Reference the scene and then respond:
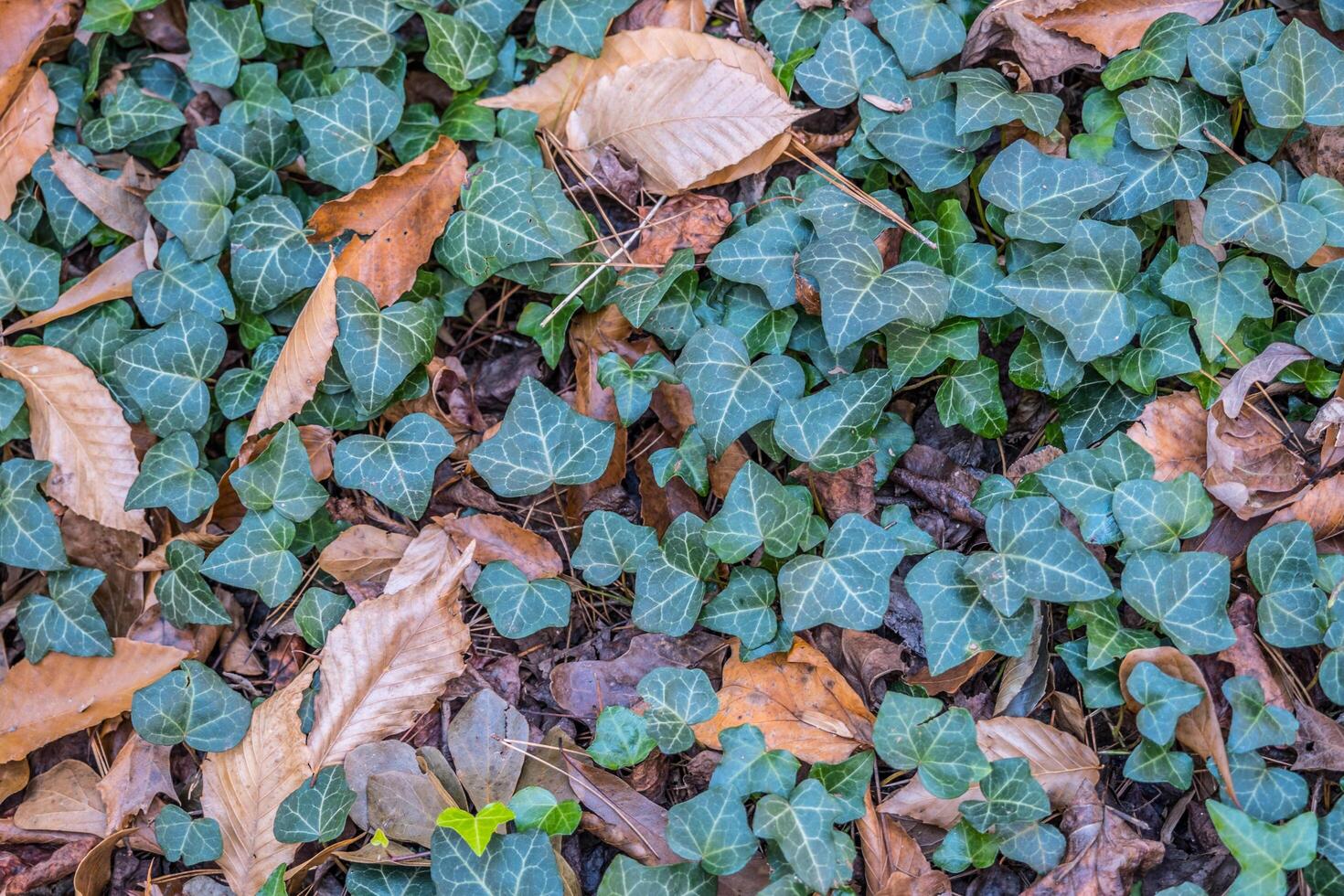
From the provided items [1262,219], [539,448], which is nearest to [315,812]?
[539,448]

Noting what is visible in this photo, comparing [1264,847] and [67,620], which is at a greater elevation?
[1264,847]

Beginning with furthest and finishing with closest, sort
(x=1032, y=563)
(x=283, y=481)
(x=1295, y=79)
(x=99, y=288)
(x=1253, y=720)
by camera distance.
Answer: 1. (x=99, y=288)
2. (x=283, y=481)
3. (x=1295, y=79)
4. (x=1032, y=563)
5. (x=1253, y=720)

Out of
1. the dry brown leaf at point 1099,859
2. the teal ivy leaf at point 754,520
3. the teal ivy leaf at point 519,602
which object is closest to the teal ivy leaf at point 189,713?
the teal ivy leaf at point 519,602

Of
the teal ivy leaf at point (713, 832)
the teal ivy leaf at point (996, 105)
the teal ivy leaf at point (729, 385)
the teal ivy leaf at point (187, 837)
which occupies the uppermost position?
the teal ivy leaf at point (996, 105)

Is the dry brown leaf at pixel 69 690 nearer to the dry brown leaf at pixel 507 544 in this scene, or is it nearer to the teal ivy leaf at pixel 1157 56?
the dry brown leaf at pixel 507 544

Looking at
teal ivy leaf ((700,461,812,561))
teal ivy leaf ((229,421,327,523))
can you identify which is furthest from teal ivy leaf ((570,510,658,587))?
teal ivy leaf ((229,421,327,523))

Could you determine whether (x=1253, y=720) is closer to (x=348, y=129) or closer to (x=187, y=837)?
(x=187, y=837)
